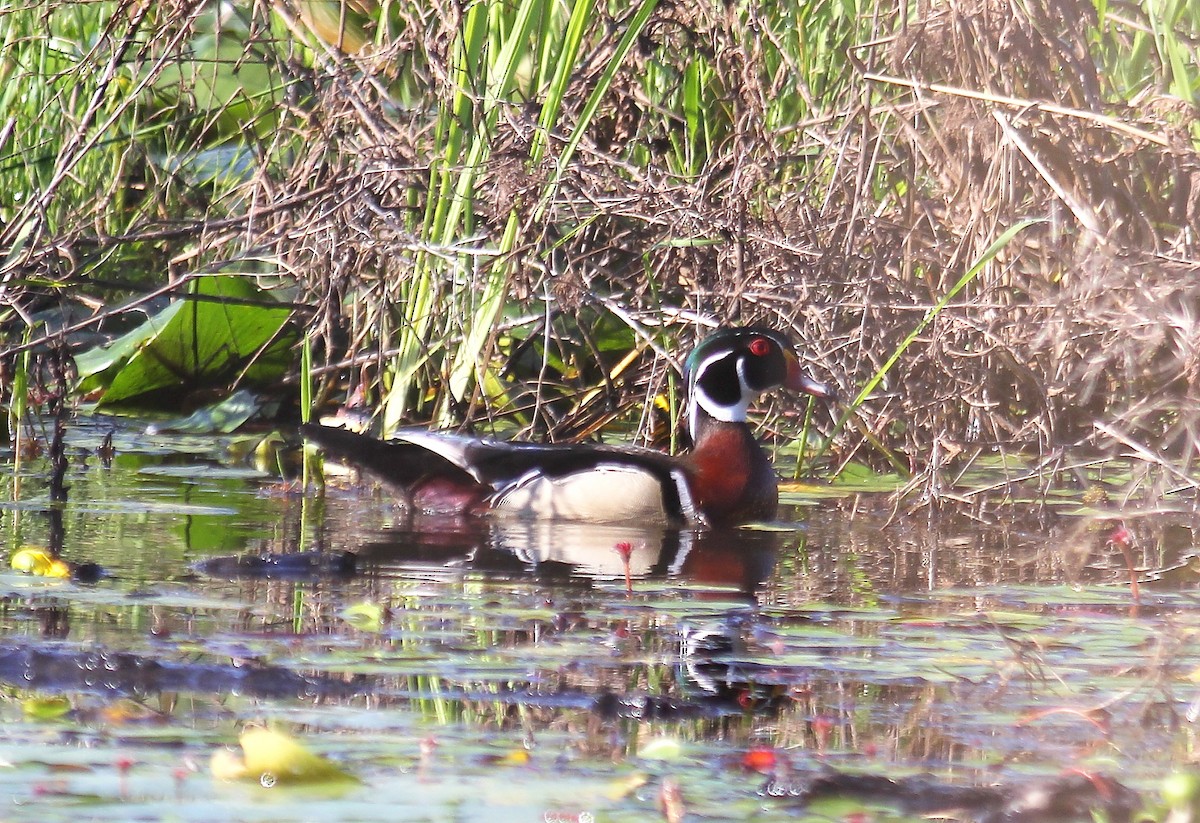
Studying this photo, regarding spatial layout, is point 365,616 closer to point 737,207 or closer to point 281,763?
point 281,763

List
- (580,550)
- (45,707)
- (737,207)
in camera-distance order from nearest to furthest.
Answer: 1. (45,707)
2. (580,550)
3. (737,207)

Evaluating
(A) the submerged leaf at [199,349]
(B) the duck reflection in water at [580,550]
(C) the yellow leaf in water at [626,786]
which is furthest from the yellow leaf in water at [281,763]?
(A) the submerged leaf at [199,349]

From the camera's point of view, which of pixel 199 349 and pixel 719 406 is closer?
pixel 719 406

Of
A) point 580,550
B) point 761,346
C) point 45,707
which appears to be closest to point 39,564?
point 45,707

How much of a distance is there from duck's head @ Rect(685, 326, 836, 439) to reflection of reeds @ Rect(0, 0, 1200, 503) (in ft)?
0.42

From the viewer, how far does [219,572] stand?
505 cm

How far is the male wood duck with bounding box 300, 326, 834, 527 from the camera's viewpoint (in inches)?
263

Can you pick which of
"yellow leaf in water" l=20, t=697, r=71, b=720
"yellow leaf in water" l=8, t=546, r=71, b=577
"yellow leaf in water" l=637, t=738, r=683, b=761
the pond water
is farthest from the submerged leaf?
"yellow leaf in water" l=637, t=738, r=683, b=761

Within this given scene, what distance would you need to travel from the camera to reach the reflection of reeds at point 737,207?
19.4 feet

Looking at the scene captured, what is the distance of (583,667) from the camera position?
12.9 ft

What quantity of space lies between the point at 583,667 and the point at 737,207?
3206 mm

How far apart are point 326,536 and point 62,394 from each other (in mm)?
1473

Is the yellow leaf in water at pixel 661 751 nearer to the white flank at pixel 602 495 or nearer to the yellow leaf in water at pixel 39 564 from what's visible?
the yellow leaf in water at pixel 39 564

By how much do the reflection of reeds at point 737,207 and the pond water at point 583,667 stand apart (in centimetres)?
68
